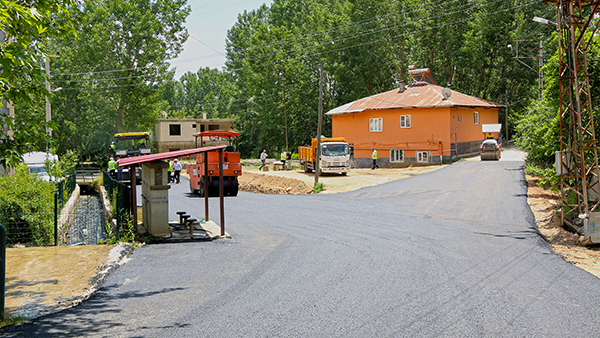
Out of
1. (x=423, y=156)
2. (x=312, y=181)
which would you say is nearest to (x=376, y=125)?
(x=423, y=156)

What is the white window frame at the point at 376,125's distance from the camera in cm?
4478

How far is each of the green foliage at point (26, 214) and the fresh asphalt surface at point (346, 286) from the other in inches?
120

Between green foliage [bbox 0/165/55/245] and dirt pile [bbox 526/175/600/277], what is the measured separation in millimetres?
13586

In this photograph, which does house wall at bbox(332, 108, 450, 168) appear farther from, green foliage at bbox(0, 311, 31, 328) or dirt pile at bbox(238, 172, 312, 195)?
green foliage at bbox(0, 311, 31, 328)

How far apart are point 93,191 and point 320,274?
88.6ft

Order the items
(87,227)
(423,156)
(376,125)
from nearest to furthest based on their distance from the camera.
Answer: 1. (87,227)
2. (423,156)
3. (376,125)

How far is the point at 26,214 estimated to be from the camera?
13.9 m

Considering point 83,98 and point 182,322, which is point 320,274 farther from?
point 83,98

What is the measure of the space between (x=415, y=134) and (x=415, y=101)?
2.95m

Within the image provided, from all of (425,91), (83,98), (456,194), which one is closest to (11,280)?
(456,194)

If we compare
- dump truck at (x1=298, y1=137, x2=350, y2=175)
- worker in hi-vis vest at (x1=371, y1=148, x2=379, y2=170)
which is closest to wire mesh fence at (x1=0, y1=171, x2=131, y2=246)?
dump truck at (x1=298, y1=137, x2=350, y2=175)

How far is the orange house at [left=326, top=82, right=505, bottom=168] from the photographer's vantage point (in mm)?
41312

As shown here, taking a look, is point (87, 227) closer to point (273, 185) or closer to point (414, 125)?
point (273, 185)

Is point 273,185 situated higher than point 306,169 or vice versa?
point 306,169
